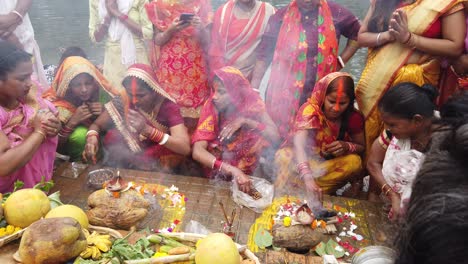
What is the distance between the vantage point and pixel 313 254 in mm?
2621

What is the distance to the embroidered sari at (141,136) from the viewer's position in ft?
13.0

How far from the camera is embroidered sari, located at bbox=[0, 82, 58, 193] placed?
3.10m

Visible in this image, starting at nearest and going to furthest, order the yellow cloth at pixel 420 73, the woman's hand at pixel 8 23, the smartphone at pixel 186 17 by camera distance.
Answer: the yellow cloth at pixel 420 73, the smartphone at pixel 186 17, the woman's hand at pixel 8 23

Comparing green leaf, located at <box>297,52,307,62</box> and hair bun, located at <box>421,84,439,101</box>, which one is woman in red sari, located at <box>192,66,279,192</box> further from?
hair bun, located at <box>421,84,439,101</box>

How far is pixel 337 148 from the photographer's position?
3.79 meters

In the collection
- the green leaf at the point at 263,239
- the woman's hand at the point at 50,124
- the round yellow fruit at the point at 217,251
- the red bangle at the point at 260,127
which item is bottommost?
the green leaf at the point at 263,239

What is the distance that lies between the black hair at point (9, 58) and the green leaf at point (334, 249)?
2.78 meters

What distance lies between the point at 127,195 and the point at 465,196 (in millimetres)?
2274

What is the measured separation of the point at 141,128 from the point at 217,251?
6.86 ft

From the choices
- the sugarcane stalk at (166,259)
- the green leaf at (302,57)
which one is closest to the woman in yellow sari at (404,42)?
the green leaf at (302,57)

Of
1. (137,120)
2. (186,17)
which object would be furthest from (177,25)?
(137,120)

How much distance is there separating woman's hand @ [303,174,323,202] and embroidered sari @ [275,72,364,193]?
296 millimetres

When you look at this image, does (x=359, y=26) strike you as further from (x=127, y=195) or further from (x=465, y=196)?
(x=465, y=196)

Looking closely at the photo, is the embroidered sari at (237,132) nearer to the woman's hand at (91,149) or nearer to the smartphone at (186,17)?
the smartphone at (186,17)
